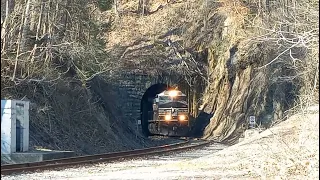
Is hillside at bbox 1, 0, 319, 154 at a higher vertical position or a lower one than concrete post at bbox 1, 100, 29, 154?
higher

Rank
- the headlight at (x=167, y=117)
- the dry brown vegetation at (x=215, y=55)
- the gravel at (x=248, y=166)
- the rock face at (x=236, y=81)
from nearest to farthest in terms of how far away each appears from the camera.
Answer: the gravel at (x=248, y=166) → the rock face at (x=236, y=81) → the dry brown vegetation at (x=215, y=55) → the headlight at (x=167, y=117)

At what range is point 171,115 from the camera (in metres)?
47.8

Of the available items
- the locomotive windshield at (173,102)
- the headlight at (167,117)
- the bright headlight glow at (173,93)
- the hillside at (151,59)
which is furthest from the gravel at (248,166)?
the locomotive windshield at (173,102)

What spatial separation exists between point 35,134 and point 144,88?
2051cm

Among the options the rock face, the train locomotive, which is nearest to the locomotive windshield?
the train locomotive

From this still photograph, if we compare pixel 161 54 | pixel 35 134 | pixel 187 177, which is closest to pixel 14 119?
pixel 35 134

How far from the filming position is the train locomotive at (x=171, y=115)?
1874 inches

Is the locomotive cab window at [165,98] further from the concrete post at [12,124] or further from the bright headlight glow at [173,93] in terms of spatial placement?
the concrete post at [12,124]

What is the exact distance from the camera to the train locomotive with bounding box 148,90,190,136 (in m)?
47.6

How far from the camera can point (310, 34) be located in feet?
39.5

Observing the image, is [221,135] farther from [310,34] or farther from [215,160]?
[310,34]

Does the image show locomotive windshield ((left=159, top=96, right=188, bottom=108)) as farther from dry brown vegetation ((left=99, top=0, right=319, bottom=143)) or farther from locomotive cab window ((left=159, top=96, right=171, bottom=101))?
dry brown vegetation ((left=99, top=0, right=319, bottom=143))

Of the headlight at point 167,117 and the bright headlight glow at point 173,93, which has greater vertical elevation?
the bright headlight glow at point 173,93

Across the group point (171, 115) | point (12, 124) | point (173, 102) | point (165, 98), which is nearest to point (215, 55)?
point (173, 102)
